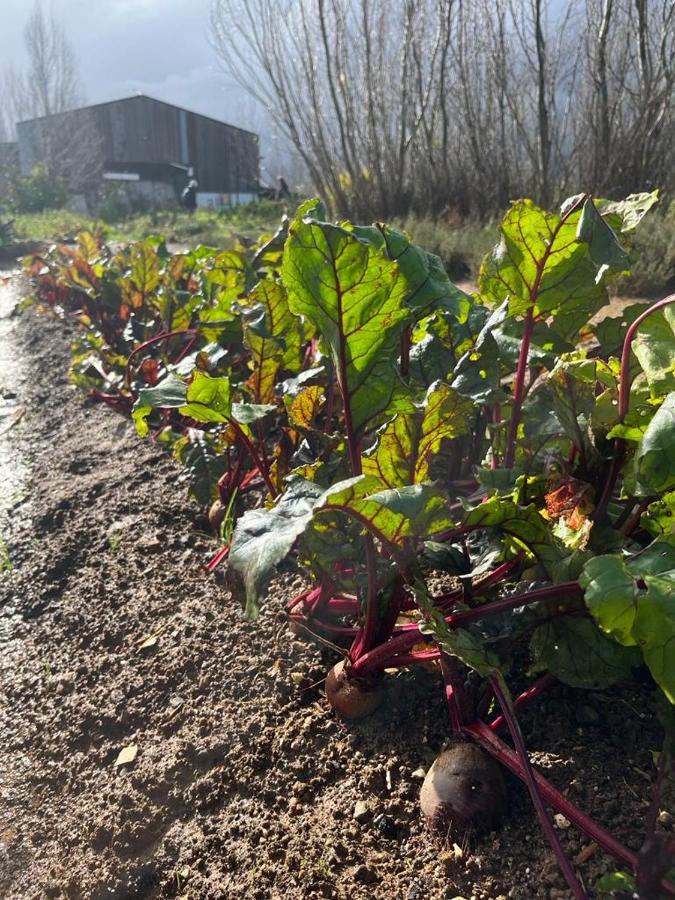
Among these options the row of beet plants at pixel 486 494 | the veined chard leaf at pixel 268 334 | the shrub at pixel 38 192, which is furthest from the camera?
the shrub at pixel 38 192

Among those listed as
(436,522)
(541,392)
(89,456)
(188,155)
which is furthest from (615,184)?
(188,155)

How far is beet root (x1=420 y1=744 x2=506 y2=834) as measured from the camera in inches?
36.9

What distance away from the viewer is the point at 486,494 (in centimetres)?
123

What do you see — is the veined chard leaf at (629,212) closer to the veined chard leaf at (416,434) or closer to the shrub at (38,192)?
the veined chard leaf at (416,434)

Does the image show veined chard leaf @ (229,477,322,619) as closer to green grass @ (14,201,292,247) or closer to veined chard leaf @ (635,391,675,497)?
veined chard leaf @ (635,391,675,497)

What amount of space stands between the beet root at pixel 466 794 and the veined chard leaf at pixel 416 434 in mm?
407

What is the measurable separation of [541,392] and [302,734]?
2.44 feet

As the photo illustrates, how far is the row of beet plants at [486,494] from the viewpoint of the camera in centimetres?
80

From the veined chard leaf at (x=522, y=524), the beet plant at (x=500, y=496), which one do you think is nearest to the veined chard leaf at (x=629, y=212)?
the beet plant at (x=500, y=496)

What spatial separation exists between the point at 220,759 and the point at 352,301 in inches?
33.7

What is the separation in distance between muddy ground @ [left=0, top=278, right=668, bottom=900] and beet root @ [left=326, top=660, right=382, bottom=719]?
0.03m

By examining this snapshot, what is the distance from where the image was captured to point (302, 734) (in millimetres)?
1215

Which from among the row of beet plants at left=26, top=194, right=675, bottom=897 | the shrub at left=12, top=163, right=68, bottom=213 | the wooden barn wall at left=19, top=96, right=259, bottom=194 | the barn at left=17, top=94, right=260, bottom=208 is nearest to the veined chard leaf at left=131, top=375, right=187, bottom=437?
the row of beet plants at left=26, top=194, right=675, bottom=897

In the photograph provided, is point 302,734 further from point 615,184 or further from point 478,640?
point 615,184
